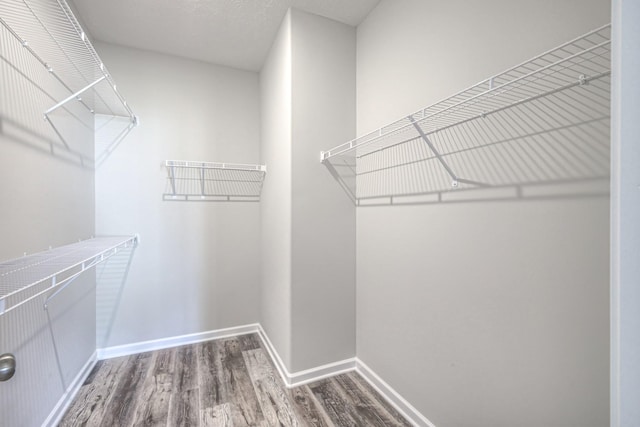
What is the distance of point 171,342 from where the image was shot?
218 cm

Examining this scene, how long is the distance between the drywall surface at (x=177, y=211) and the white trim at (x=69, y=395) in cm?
19

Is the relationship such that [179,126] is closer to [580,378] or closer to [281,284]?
[281,284]

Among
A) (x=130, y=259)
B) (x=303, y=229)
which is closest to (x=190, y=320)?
(x=130, y=259)

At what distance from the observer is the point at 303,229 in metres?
1.72

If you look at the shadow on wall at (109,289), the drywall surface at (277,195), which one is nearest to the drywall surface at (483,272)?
the drywall surface at (277,195)

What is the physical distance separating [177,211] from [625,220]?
2.46m

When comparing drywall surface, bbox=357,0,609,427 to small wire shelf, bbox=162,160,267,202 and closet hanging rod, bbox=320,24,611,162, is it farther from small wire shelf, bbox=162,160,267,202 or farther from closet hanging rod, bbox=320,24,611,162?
small wire shelf, bbox=162,160,267,202

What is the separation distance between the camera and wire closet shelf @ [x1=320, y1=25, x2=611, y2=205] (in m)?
0.75

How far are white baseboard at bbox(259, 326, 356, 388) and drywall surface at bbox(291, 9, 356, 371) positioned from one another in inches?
1.4

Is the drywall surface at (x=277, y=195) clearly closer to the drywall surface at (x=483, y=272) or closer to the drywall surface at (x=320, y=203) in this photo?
the drywall surface at (x=320, y=203)

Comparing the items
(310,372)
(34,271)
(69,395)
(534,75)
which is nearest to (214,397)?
(310,372)

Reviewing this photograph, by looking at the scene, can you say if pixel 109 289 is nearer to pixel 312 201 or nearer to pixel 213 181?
pixel 213 181

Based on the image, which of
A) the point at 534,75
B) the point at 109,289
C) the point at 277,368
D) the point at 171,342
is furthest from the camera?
the point at 171,342

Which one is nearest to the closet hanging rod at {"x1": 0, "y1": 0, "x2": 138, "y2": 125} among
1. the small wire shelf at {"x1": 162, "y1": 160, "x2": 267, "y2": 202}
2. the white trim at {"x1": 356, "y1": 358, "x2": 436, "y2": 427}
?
the small wire shelf at {"x1": 162, "y1": 160, "x2": 267, "y2": 202}
